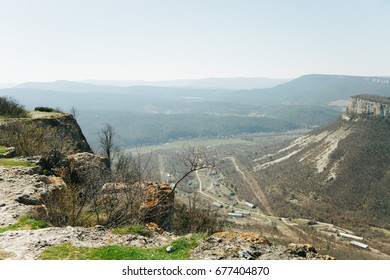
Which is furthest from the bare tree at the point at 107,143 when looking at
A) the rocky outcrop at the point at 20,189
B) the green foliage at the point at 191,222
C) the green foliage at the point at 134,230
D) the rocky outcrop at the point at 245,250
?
the rocky outcrop at the point at 245,250

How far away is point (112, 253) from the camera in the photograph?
9969mm

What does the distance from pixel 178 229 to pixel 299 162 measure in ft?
379

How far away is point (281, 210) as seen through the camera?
9444 centimetres

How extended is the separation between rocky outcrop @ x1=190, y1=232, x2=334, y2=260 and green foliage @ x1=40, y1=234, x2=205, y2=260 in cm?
61

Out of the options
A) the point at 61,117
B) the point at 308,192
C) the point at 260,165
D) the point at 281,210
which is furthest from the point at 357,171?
the point at 61,117

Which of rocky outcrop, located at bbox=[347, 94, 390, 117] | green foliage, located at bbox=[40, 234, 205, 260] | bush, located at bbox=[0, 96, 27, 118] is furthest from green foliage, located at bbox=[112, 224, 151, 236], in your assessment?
rocky outcrop, located at bbox=[347, 94, 390, 117]

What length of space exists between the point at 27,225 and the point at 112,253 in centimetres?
515

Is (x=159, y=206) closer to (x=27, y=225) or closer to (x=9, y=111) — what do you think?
(x=27, y=225)

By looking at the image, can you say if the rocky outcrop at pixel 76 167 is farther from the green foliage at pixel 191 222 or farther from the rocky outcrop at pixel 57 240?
the rocky outcrop at pixel 57 240

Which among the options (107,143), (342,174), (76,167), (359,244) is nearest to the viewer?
(76,167)

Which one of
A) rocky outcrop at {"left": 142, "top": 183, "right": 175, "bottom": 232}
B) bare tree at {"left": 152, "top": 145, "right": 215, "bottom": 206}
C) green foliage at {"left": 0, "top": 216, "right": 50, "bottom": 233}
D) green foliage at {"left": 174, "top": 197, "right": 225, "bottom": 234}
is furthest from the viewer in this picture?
green foliage at {"left": 174, "top": 197, "right": 225, "bottom": 234}

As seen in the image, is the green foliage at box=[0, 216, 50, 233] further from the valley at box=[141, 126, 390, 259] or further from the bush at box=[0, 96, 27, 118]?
the bush at box=[0, 96, 27, 118]

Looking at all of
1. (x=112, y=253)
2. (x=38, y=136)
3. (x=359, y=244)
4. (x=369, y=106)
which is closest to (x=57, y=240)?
(x=112, y=253)

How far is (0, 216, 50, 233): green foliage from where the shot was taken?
12578 millimetres
